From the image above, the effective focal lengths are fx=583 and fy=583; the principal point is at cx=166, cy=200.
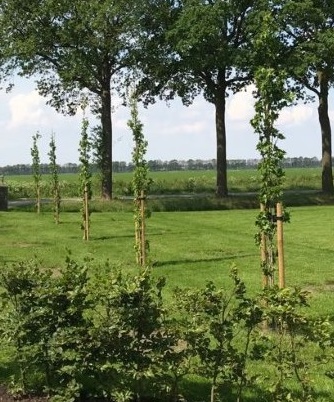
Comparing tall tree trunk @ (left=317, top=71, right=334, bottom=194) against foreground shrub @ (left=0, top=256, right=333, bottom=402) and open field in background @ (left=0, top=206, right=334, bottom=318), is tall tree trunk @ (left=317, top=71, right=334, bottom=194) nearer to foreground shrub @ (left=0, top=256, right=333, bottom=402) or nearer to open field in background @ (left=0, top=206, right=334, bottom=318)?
open field in background @ (left=0, top=206, right=334, bottom=318)

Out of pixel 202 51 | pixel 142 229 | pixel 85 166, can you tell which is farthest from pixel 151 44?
pixel 142 229

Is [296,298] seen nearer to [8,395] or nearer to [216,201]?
[8,395]

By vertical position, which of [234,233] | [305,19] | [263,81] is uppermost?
[305,19]

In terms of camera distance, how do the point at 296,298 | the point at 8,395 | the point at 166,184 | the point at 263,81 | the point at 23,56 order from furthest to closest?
1. the point at 166,184
2. the point at 23,56
3. the point at 263,81
4. the point at 8,395
5. the point at 296,298

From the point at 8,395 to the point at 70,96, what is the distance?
114ft

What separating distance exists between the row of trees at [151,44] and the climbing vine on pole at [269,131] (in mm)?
24558

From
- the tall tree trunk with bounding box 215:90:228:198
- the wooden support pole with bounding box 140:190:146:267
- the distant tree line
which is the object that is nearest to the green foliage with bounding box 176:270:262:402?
the wooden support pole with bounding box 140:190:146:267

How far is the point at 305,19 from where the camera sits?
34781 mm

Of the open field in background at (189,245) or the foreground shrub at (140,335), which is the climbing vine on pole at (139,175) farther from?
the foreground shrub at (140,335)

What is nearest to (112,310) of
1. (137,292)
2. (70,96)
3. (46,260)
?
(137,292)

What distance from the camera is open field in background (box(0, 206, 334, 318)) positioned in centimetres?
1321

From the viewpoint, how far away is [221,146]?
→ 38.5m

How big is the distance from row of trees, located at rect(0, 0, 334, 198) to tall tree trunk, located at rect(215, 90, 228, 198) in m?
0.07

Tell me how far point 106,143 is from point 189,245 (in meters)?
18.2
